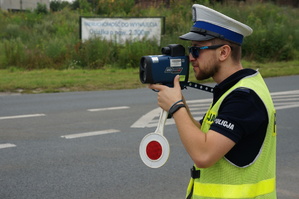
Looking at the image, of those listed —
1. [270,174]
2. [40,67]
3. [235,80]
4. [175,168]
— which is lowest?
[40,67]

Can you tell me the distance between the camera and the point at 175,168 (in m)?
6.65

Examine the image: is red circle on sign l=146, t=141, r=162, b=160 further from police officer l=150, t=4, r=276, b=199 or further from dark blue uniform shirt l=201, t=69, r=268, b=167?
dark blue uniform shirt l=201, t=69, r=268, b=167

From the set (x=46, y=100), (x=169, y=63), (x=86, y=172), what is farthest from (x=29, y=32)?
(x=169, y=63)

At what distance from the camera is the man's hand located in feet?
8.20

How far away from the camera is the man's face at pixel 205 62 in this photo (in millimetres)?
2580

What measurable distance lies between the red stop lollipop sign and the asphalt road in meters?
3.05

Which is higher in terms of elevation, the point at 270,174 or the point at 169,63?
the point at 169,63

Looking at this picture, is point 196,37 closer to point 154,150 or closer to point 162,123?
point 162,123

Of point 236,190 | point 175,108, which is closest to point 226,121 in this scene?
point 175,108

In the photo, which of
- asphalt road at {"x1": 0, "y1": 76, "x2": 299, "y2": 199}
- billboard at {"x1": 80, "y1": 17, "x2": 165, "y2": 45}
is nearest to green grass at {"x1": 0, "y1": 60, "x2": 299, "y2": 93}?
asphalt road at {"x1": 0, "y1": 76, "x2": 299, "y2": 199}

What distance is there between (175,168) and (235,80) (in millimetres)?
4206

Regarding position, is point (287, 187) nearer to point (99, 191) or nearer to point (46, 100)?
point (99, 191)

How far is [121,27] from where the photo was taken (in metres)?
22.8

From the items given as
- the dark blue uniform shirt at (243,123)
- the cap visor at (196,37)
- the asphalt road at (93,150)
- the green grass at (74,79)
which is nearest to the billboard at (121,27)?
the green grass at (74,79)
